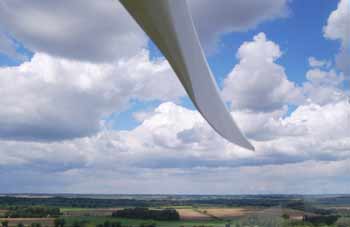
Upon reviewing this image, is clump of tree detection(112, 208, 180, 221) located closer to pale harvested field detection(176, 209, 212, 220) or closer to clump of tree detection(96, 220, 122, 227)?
pale harvested field detection(176, 209, 212, 220)

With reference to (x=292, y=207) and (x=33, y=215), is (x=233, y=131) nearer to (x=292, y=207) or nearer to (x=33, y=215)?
(x=292, y=207)

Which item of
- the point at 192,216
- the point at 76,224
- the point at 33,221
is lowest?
the point at 76,224

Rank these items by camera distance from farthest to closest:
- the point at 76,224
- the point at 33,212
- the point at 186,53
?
the point at 76,224 < the point at 33,212 < the point at 186,53

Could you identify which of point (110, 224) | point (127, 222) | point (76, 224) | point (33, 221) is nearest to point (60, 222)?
point (33, 221)

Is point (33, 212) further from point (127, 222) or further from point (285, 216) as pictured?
point (285, 216)

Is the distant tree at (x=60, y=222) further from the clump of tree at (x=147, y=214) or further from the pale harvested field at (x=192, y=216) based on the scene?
the pale harvested field at (x=192, y=216)

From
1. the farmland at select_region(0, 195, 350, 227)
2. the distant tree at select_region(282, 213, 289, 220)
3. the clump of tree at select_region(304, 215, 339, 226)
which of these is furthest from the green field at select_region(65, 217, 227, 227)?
the distant tree at select_region(282, 213, 289, 220)

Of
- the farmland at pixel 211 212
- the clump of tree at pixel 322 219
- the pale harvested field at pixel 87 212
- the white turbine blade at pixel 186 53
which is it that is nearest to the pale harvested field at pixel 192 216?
the farmland at pixel 211 212
